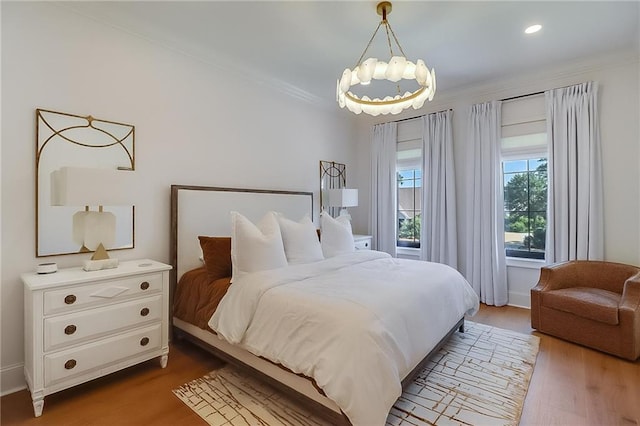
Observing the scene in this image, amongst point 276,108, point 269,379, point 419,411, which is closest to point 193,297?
point 269,379

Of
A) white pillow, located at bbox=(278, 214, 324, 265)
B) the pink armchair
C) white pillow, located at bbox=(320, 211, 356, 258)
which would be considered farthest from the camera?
white pillow, located at bbox=(320, 211, 356, 258)

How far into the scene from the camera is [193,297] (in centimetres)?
271

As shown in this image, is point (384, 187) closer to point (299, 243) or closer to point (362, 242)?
point (362, 242)

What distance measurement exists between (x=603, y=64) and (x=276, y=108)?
379 cm

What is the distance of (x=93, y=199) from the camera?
2121 mm

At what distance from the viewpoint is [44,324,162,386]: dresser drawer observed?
1954 millimetres

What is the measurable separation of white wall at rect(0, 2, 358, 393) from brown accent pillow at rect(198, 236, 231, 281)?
566mm

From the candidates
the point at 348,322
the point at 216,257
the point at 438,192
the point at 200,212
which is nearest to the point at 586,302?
the point at 438,192

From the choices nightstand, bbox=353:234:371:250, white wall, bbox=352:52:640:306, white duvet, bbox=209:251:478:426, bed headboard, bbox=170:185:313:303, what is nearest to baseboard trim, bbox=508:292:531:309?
white wall, bbox=352:52:640:306

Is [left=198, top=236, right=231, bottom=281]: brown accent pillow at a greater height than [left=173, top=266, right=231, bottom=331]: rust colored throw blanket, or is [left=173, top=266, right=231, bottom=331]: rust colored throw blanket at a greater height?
[left=198, top=236, right=231, bottom=281]: brown accent pillow

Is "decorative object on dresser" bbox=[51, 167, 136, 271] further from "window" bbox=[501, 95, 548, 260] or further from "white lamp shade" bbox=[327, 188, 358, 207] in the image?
"window" bbox=[501, 95, 548, 260]

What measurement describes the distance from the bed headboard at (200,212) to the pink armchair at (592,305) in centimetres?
315

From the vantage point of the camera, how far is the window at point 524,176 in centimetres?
392

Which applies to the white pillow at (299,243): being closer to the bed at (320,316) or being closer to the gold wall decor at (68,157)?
the bed at (320,316)
